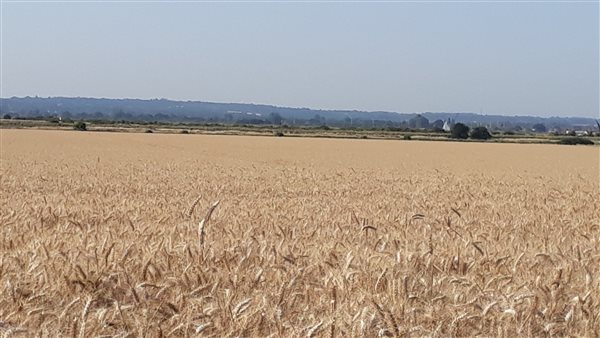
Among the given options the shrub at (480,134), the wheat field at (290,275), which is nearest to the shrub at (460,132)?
the shrub at (480,134)

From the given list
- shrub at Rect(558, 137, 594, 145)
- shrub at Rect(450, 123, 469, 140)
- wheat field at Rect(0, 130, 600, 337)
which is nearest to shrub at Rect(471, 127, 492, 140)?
shrub at Rect(450, 123, 469, 140)

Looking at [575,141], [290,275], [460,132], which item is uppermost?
[290,275]

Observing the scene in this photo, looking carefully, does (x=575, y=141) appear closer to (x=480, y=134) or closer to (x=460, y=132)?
(x=480, y=134)

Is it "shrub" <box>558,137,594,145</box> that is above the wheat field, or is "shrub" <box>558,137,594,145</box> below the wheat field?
below

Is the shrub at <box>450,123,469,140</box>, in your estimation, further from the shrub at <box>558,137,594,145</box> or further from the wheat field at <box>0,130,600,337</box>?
the wheat field at <box>0,130,600,337</box>

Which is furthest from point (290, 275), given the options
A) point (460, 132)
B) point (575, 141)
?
point (460, 132)

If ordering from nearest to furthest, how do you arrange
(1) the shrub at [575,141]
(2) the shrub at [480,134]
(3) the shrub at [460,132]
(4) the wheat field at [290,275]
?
(4) the wheat field at [290,275] → (1) the shrub at [575,141] → (2) the shrub at [480,134] → (3) the shrub at [460,132]

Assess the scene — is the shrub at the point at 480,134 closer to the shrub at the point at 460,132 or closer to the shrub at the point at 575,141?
the shrub at the point at 460,132

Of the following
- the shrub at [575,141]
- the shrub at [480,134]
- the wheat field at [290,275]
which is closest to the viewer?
the wheat field at [290,275]

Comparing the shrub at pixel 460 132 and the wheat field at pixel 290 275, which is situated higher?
the wheat field at pixel 290 275

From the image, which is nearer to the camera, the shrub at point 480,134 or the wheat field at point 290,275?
the wheat field at point 290,275

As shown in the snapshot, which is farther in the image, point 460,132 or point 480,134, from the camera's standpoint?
point 460,132

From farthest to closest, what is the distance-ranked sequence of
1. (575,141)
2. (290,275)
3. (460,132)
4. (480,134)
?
(460,132) → (480,134) → (575,141) → (290,275)

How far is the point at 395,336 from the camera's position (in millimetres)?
3676
